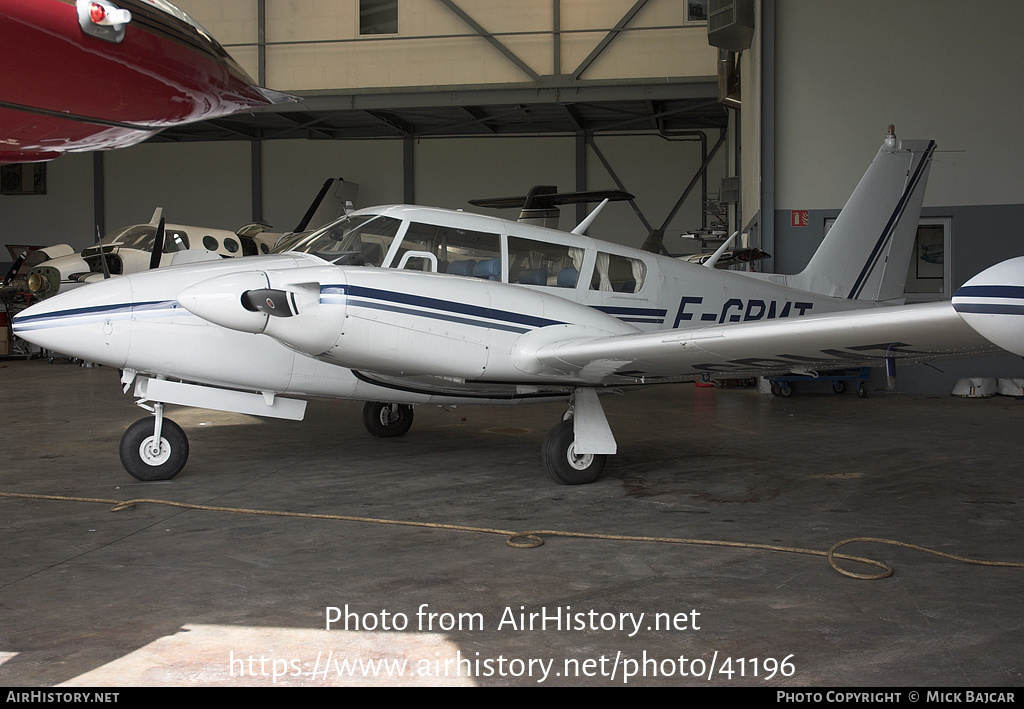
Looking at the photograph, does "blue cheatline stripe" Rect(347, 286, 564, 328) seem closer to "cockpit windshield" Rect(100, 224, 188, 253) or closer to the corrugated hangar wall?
"cockpit windshield" Rect(100, 224, 188, 253)

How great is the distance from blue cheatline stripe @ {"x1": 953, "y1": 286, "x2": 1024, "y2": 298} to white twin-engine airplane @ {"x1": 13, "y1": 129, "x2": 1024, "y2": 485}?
131cm

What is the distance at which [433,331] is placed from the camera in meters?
5.54

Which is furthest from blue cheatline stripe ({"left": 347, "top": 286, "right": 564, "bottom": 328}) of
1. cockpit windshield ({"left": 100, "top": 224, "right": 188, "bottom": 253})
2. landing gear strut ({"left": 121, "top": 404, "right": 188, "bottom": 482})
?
cockpit windshield ({"left": 100, "top": 224, "right": 188, "bottom": 253})

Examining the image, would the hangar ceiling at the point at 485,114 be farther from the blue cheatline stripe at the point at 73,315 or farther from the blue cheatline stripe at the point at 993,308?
the blue cheatline stripe at the point at 993,308

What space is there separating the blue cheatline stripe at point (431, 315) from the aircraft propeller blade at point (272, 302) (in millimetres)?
370

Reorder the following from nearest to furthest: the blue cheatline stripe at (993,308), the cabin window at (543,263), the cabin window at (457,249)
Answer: the blue cheatline stripe at (993,308)
the cabin window at (457,249)
the cabin window at (543,263)

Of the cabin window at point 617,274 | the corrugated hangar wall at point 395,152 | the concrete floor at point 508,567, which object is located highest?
the corrugated hangar wall at point 395,152

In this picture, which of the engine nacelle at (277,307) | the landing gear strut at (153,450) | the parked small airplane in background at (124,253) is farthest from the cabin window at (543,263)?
the parked small airplane in background at (124,253)

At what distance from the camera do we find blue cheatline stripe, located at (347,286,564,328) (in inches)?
211

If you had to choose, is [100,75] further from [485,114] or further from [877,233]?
[485,114]

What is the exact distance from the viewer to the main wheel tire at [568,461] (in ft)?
20.5

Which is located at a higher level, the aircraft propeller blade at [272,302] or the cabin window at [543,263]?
the cabin window at [543,263]

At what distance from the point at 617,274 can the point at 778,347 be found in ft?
8.44

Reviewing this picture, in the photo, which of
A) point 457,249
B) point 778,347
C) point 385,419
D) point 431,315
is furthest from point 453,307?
point 385,419
